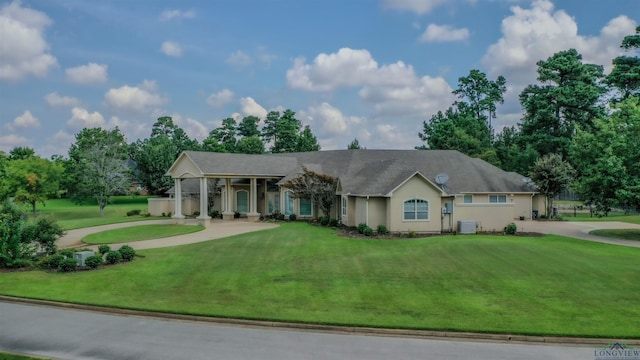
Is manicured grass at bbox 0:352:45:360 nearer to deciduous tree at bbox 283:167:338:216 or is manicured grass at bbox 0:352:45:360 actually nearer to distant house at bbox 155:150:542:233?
distant house at bbox 155:150:542:233

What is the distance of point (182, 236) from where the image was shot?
2642cm

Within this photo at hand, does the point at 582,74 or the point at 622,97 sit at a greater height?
the point at 582,74

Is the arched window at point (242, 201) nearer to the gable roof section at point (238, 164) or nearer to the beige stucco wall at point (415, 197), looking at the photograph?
the gable roof section at point (238, 164)

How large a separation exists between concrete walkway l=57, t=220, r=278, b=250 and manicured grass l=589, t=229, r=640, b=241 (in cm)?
2181

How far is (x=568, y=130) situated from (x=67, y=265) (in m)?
52.5

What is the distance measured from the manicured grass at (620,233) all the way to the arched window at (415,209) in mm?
11002

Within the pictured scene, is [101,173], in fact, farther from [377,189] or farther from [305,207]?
[377,189]

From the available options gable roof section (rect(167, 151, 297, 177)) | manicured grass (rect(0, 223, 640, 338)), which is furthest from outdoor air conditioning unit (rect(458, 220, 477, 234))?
gable roof section (rect(167, 151, 297, 177))

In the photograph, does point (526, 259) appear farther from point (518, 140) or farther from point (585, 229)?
point (518, 140)

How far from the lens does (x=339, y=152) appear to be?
38219 millimetres

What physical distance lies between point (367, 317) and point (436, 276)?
200 inches

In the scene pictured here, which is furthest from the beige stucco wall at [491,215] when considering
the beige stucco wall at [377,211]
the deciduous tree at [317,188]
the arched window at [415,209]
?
the deciduous tree at [317,188]

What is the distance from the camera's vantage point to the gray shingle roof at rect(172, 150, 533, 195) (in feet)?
109

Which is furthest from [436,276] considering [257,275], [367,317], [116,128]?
[116,128]
